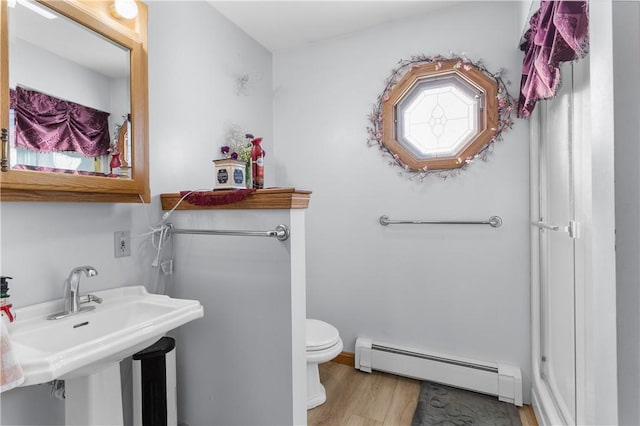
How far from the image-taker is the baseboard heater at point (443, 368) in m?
1.90

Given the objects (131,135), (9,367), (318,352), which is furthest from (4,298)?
(318,352)

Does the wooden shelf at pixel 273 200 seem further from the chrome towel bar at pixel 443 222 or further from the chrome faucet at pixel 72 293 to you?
the chrome towel bar at pixel 443 222

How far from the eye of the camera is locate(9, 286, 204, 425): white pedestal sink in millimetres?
898

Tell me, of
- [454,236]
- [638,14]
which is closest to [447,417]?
[454,236]

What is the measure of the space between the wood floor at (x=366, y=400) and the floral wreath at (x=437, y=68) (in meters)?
1.39

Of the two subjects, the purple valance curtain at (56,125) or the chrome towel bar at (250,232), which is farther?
the chrome towel bar at (250,232)

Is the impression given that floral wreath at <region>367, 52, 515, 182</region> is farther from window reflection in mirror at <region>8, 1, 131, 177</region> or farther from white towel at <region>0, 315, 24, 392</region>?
white towel at <region>0, 315, 24, 392</region>

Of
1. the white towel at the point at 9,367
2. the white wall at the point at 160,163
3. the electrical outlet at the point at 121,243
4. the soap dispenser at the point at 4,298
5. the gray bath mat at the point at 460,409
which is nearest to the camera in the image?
the white towel at the point at 9,367

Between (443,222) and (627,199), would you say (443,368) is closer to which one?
(443,222)

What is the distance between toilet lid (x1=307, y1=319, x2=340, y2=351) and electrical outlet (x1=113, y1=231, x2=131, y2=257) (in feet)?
3.51

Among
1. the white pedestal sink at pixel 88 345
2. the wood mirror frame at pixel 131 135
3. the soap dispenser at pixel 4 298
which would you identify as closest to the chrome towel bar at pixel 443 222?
the white pedestal sink at pixel 88 345

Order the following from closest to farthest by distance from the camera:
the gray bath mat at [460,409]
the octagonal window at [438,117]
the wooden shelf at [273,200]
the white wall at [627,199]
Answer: the white wall at [627,199], the wooden shelf at [273,200], the gray bath mat at [460,409], the octagonal window at [438,117]

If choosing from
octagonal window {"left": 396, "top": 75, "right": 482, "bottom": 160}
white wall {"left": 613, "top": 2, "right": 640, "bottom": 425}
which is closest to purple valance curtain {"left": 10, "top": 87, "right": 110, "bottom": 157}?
white wall {"left": 613, "top": 2, "right": 640, "bottom": 425}

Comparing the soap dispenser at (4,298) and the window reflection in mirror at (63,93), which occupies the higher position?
the window reflection in mirror at (63,93)
